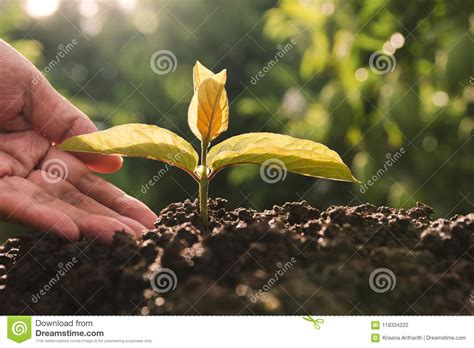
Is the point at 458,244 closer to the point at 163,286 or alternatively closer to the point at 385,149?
the point at 163,286

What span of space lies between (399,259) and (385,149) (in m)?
2.26

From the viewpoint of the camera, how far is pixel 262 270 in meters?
0.93

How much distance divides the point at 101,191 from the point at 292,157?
59cm

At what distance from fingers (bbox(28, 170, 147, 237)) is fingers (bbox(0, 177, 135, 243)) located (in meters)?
0.06

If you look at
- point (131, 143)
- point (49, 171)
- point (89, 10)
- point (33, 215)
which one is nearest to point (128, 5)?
point (89, 10)

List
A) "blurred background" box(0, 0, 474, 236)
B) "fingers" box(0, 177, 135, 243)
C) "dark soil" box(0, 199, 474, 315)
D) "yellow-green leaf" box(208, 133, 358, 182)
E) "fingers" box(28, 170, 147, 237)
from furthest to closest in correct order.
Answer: "blurred background" box(0, 0, 474, 236) → "fingers" box(28, 170, 147, 237) → "fingers" box(0, 177, 135, 243) → "yellow-green leaf" box(208, 133, 358, 182) → "dark soil" box(0, 199, 474, 315)

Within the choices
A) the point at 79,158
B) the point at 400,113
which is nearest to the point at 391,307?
the point at 79,158

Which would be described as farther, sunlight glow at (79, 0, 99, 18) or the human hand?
sunlight glow at (79, 0, 99, 18)

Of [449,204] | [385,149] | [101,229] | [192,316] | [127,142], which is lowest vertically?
[192,316]

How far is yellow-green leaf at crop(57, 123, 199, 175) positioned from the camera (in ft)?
3.45

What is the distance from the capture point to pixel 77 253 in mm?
1091

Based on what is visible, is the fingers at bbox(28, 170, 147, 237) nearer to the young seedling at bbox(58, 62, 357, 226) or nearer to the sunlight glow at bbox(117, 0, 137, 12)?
the young seedling at bbox(58, 62, 357, 226)
